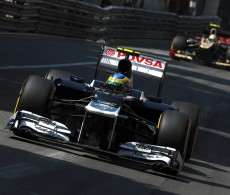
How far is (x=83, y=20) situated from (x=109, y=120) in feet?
80.9

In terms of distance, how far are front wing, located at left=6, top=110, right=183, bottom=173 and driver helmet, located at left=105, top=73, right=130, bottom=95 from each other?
48.7 inches

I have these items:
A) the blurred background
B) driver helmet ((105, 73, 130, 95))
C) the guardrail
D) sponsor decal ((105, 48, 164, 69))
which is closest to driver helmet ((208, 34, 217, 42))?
the guardrail

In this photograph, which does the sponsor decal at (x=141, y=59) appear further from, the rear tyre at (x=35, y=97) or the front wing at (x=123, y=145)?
the front wing at (x=123, y=145)

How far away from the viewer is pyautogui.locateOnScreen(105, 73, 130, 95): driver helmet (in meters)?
11.0

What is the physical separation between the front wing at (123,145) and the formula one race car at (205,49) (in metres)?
23.2

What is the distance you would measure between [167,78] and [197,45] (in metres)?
9.15

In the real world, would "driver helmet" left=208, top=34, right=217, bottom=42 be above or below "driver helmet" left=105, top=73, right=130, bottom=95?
below

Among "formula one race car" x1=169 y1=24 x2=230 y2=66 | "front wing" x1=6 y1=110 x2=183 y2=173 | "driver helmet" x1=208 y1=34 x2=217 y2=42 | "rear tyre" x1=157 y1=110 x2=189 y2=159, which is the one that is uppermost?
"rear tyre" x1=157 y1=110 x2=189 y2=159

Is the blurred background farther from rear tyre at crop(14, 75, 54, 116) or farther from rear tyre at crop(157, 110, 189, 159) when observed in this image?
rear tyre at crop(157, 110, 189, 159)

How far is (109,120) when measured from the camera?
32.6ft

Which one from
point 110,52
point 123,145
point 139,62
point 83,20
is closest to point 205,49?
point 83,20

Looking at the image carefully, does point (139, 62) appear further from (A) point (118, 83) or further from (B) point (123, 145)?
(B) point (123, 145)

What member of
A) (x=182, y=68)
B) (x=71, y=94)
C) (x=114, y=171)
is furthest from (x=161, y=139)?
(x=182, y=68)

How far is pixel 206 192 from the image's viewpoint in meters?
9.13
